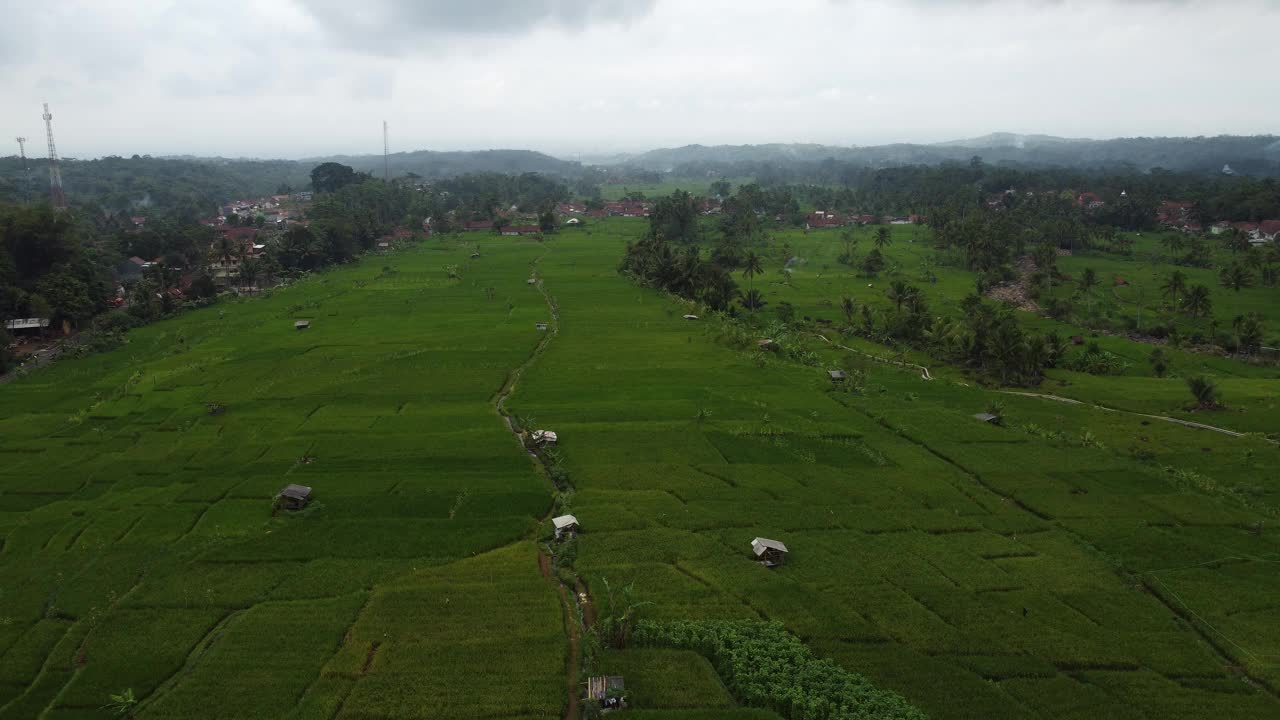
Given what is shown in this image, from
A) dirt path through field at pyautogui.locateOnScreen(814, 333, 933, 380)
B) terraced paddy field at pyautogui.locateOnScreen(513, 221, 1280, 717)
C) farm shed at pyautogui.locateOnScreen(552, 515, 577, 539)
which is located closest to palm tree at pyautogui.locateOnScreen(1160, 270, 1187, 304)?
dirt path through field at pyautogui.locateOnScreen(814, 333, 933, 380)

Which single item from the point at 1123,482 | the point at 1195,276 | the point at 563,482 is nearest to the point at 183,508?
the point at 563,482

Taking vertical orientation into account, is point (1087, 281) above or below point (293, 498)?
above

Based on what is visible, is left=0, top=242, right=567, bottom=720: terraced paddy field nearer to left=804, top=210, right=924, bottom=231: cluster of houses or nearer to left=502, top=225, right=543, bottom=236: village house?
left=502, top=225, right=543, bottom=236: village house

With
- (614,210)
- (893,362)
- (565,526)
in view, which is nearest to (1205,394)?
(893,362)

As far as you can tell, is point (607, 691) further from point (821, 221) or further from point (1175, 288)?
point (821, 221)

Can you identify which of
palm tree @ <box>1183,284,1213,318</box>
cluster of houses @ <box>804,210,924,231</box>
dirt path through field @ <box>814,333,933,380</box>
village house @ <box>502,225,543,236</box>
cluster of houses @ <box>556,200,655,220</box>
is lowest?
dirt path through field @ <box>814,333,933,380</box>

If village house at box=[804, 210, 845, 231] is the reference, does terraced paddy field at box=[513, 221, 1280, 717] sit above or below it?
below
